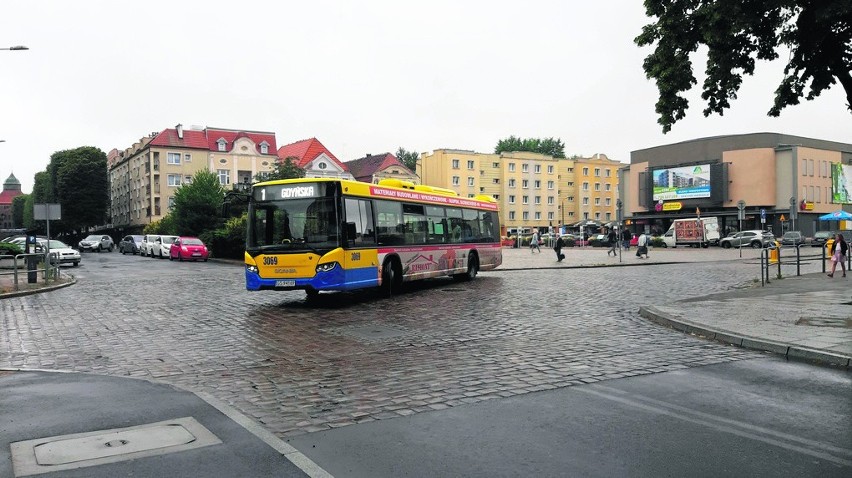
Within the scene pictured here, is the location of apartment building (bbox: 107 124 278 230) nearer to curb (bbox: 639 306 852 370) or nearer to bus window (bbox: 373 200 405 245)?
bus window (bbox: 373 200 405 245)

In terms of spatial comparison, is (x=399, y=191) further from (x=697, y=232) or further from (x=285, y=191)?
(x=697, y=232)

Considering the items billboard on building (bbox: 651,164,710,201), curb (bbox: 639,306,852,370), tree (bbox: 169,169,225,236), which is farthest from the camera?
billboard on building (bbox: 651,164,710,201)

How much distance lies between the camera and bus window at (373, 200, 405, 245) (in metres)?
15.9

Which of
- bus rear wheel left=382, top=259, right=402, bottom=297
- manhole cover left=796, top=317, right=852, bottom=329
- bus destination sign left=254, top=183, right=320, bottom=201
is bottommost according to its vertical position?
manhole cover left=796, top=317, right=852, bottom=329

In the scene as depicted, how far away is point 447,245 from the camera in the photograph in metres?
19.7

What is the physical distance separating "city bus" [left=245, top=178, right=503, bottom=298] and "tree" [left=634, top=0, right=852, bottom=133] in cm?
695

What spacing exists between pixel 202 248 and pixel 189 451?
36.1m

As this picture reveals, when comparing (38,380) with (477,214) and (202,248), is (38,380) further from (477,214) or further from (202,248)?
(202,248)

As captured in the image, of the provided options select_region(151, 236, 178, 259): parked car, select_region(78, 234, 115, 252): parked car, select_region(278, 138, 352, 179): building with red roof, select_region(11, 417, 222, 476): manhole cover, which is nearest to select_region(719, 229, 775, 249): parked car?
select_region(151, 236, 178, 259): parked car

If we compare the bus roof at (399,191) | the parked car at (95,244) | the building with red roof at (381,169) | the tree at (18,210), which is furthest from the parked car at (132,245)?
the tree at (18,210)

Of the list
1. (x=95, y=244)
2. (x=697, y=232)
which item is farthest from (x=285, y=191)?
(x=95, y=244)

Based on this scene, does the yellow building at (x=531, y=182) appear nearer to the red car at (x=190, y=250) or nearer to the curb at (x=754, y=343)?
the red car at (x=190, y=250)

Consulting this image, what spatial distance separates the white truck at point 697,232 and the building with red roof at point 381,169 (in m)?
39.6

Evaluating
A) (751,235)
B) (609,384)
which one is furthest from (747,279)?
(751,235)
